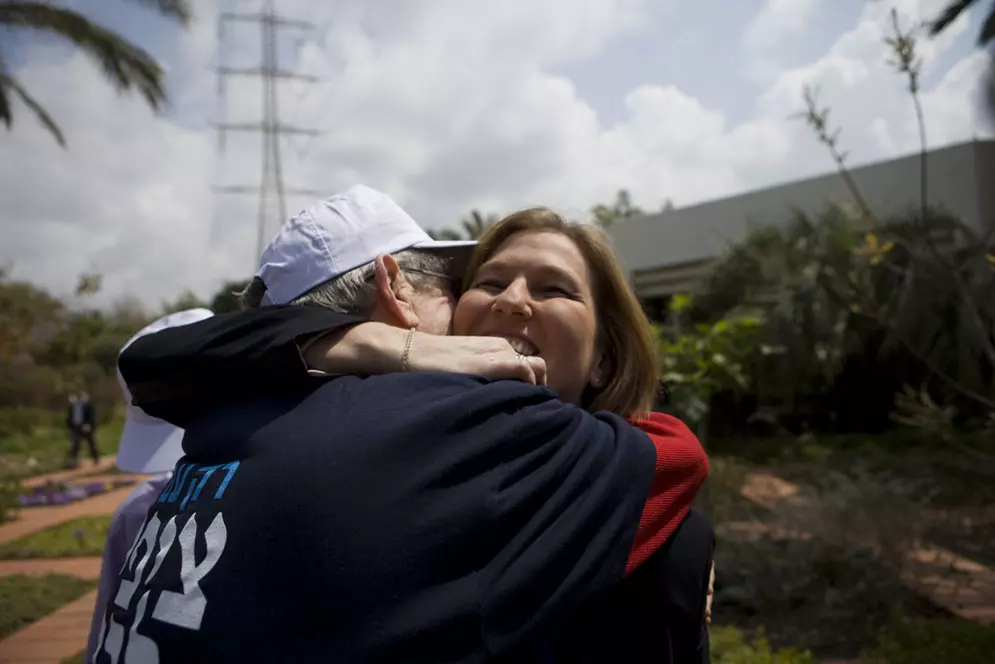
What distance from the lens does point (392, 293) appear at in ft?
4.87

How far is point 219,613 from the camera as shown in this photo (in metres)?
0.97

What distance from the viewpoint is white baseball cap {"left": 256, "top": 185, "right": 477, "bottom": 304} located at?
4.84 feet

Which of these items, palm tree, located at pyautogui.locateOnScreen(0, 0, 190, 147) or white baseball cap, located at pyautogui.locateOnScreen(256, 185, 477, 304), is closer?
white baseball cap, located at pyautogui.locateOnScreen(256, 185, 477, 304)

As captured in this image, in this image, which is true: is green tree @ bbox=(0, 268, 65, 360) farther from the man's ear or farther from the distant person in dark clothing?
the man's ear

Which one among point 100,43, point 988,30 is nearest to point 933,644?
point 988,30

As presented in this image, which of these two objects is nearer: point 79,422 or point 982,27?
point 982,27

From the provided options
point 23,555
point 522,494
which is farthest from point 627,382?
point 23,555

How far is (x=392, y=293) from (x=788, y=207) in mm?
14621

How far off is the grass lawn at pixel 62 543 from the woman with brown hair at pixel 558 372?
23.6 ft

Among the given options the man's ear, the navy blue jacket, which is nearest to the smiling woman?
the man's ear

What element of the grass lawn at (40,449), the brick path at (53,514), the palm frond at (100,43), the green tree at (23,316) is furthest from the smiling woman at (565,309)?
the green tree at (23,316)

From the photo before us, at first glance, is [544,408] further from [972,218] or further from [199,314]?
[972,218]

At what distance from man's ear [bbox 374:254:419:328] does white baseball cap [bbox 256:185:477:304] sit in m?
0.03

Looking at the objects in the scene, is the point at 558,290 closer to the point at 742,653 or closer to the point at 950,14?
the point at 742,653
